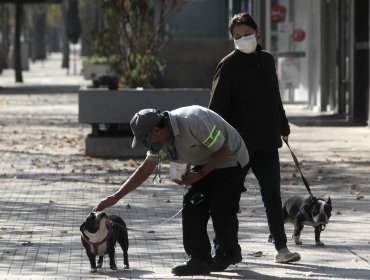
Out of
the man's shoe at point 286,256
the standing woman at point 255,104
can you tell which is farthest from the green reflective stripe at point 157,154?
the man's shoe at point 286,256

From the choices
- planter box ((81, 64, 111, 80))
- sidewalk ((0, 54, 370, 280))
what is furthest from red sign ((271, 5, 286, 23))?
planter box ((81, 64, 111, 80))

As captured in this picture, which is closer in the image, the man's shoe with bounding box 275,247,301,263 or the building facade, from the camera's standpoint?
the man's shoe with bounding box 275,247,301,263

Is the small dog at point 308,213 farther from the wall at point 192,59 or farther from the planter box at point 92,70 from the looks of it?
the planter box at point 92,70

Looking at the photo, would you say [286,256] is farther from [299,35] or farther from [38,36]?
[38,36]

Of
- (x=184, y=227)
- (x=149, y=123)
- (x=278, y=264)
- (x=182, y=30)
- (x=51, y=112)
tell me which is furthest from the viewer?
(x=182, y=30)

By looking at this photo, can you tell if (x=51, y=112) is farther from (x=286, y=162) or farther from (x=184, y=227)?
(x=184, y=227)

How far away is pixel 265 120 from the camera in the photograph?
962 cm

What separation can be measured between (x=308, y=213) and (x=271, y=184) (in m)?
0.68

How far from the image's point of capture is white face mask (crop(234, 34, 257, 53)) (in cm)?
945

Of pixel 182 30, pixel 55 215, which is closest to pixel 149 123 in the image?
pixel 55 215

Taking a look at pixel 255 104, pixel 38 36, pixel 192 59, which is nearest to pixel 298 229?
pixel 255 104

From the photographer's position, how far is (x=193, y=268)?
29.5 feet

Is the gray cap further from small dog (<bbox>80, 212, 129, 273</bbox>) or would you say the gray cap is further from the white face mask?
the white face mask

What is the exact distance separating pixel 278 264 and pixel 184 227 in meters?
0.97
